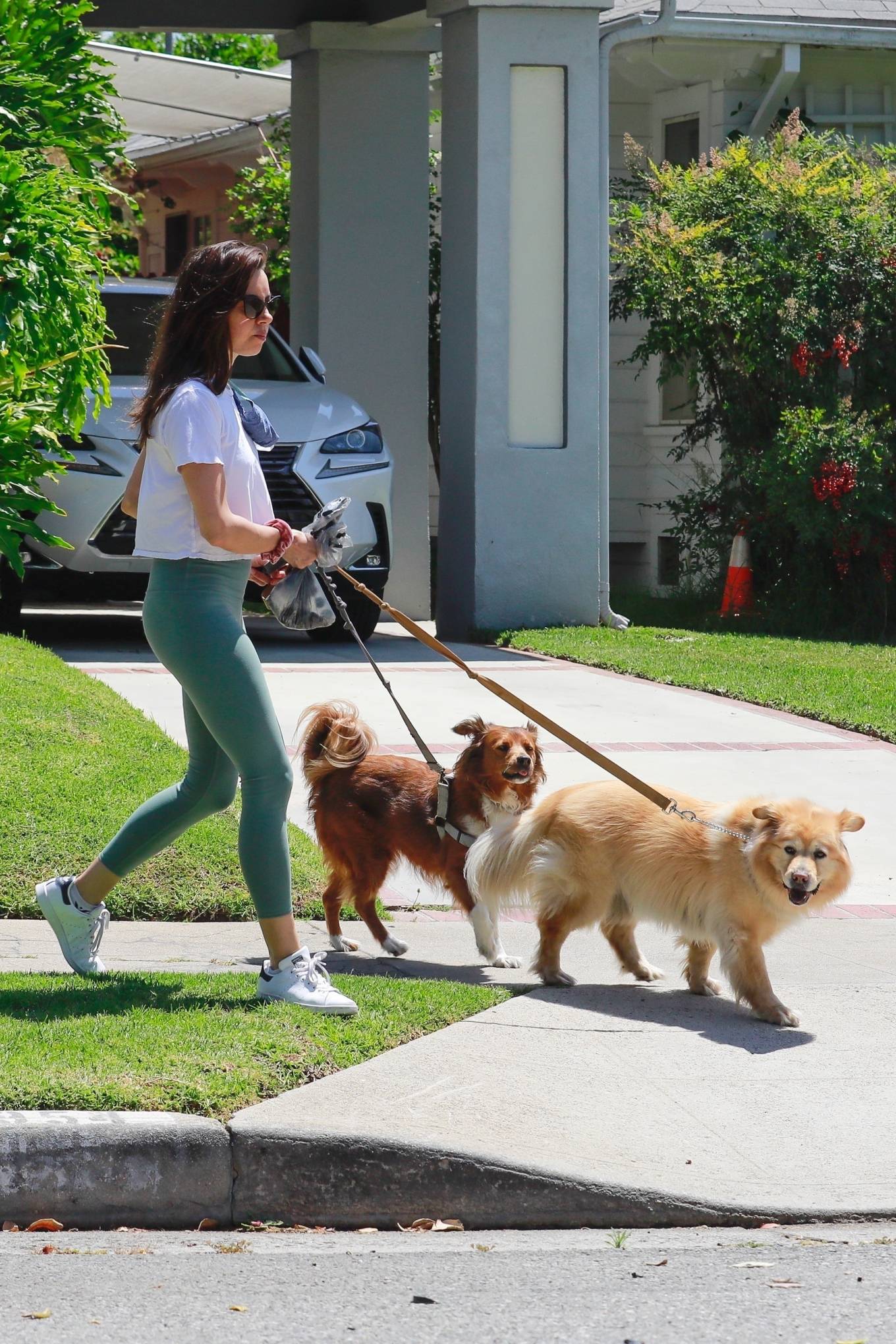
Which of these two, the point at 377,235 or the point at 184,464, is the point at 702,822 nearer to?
the point at 184,464

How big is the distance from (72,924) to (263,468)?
6.94 meters

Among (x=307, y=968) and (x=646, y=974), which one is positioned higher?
(x=307, y=968)

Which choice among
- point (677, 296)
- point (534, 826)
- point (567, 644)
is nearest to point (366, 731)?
point (534, 826)

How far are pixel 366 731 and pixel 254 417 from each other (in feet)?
4.14

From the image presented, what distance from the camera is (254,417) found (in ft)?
16.7

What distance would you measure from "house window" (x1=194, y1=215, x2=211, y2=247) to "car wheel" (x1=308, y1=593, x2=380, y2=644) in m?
16.5

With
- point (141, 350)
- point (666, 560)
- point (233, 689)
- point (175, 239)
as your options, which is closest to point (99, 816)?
point (233, 689)

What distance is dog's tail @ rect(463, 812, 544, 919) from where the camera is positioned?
215 inches

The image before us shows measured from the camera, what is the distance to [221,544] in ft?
15.4

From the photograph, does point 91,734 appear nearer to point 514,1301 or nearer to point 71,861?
point 71,861

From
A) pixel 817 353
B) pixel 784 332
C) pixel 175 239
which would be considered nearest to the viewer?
pixel 784 332

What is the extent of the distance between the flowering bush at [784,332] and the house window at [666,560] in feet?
9.79

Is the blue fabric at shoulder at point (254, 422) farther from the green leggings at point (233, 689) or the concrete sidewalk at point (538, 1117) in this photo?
the concrete sidewalk at point (538, 1117)

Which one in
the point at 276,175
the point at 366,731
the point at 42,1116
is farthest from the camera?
the point at 276,175
